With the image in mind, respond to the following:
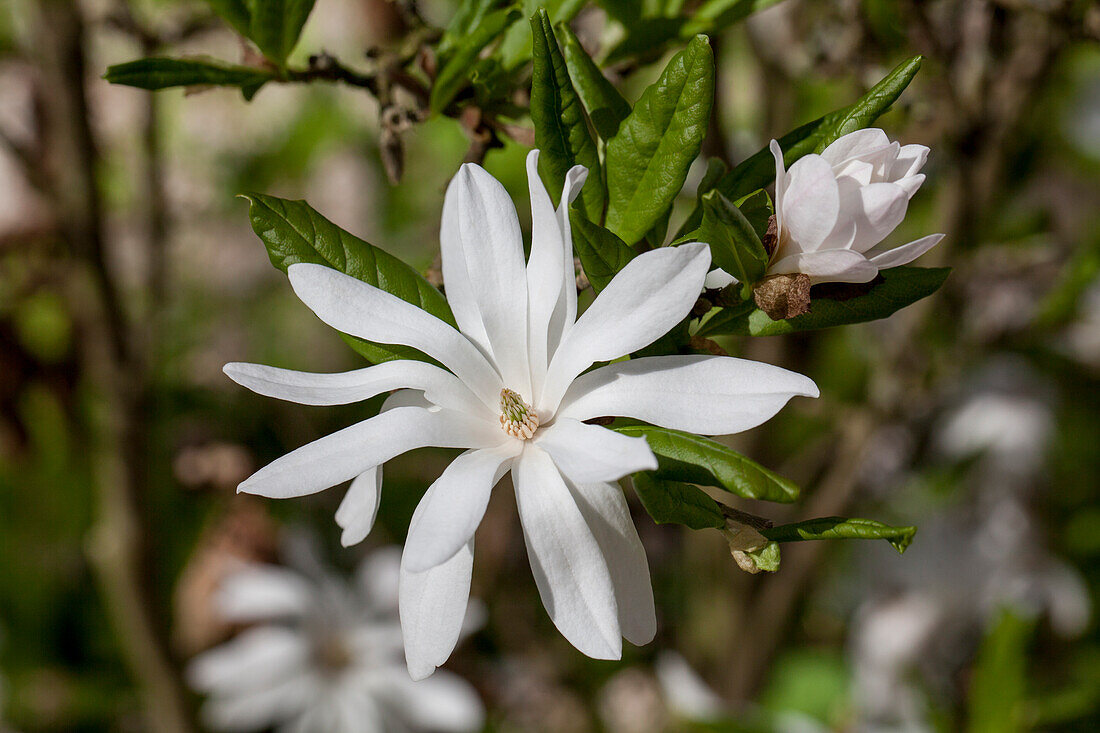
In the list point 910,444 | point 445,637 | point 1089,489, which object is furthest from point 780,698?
point 445,637

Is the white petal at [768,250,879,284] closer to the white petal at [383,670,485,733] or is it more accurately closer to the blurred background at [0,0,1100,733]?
the blurred background at [0,0,1100,733]

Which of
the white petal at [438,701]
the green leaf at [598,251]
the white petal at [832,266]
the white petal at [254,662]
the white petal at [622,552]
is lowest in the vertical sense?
the white petal at [438,701]

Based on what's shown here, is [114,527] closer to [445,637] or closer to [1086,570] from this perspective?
[445,637]

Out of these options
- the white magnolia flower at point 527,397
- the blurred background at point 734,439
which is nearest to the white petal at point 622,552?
the white magnolia flower at point 527,397

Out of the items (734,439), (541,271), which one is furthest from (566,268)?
(734,439)

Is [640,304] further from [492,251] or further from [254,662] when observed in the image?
[254,662]

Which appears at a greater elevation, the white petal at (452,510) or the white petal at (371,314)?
the white petal at (371,314)

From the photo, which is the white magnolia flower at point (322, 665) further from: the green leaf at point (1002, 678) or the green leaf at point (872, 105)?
the green leaf at point (872, 105)
